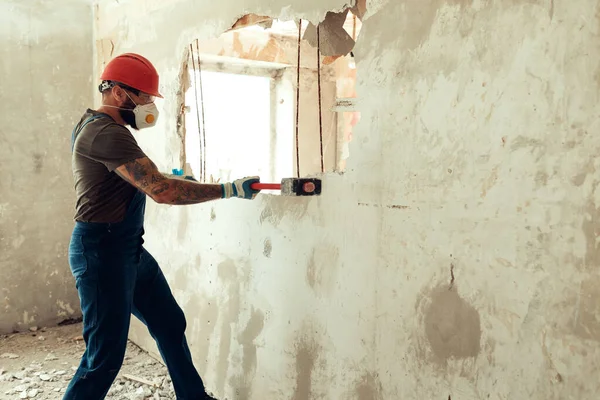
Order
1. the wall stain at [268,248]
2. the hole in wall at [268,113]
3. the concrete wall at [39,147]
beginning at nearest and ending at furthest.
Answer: the wall stain at [268,248], the concrete wall at [39,147], the hole in wall at [268,113]

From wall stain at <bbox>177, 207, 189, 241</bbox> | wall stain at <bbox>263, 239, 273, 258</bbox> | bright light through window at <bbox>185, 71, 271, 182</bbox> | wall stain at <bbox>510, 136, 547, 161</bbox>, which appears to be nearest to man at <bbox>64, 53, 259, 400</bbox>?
wall stain at <bbox>263, 239, 273, 258</bbox>

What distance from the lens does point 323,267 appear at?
6.07 ft

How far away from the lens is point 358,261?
171cm

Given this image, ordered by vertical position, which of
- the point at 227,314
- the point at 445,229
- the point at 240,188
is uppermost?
the point at 240,188

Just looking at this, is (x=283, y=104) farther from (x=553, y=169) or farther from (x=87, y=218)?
(x=553, y=169)

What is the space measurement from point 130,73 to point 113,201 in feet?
1.57

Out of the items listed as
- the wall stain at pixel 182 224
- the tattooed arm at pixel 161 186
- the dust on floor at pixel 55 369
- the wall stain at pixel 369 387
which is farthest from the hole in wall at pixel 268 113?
the wall stain at pixel 369 387

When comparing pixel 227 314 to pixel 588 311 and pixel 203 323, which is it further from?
pixel 588 311

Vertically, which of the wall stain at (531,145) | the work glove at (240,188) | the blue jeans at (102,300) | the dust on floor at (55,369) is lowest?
the dust on floor at (55,369)

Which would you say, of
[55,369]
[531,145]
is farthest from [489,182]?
[55,369]

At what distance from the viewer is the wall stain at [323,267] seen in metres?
1.81

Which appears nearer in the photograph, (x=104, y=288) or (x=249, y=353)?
(x=104, y=288)

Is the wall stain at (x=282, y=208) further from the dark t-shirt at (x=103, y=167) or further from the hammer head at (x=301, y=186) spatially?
the dark t-shirt at (x=103, y=167)

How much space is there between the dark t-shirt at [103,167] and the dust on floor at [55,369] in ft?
3.50
